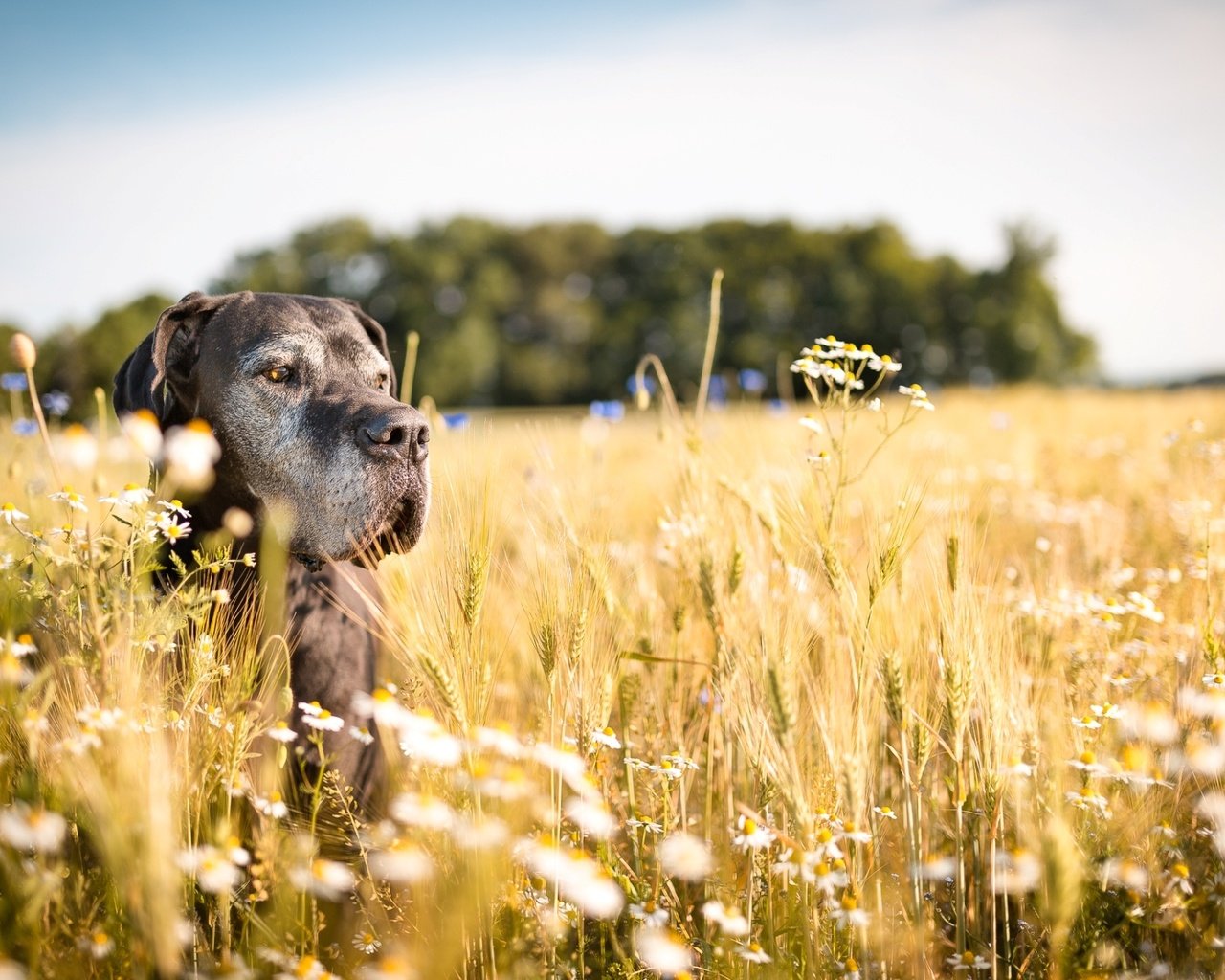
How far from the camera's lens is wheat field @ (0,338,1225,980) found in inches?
53.6

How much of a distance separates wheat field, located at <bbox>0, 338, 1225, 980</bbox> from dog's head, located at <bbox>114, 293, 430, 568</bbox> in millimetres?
367

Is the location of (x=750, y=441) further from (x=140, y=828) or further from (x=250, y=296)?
(x=140, y=828)

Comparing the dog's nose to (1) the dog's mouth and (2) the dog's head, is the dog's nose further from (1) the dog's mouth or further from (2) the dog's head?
(1) the dog's mouth

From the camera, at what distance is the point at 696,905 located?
2.00 metres

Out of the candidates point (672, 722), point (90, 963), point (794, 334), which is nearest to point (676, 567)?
point (672, 722)

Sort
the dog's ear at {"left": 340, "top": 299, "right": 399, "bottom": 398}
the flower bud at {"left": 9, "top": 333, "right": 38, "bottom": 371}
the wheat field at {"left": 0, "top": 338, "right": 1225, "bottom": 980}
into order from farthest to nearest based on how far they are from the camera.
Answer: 1. the dog's ear at {"left": 340, "top": 299, "right": 399, "bottom": 398}
2. the flower bud at {"left": 9, "top": 333, "right": 38, "bottom": 371}
3. the wheat field at {"left": 0, "top": 338, "right": 1225, "bottom": 980}

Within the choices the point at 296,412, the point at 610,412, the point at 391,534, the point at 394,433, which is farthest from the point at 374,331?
the point at 610,412

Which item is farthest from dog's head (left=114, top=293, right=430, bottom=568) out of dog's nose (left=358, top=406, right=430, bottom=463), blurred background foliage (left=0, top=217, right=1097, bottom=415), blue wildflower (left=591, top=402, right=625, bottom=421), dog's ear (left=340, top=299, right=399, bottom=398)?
blurred background foliage (left=0, top=217, right=1097, bottom=415)

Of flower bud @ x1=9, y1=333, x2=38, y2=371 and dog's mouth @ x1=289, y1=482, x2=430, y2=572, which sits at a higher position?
flower bud @ x1=9, y1=333, x2=38, y2=371

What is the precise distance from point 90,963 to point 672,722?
1.43m

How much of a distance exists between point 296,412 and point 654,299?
153ft

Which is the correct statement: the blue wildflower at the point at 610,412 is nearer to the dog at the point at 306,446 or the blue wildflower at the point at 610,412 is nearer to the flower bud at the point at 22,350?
the dog at the point at 306,446

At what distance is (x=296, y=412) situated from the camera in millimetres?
2654

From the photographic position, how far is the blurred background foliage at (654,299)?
41.1 metres
